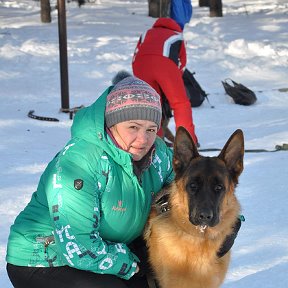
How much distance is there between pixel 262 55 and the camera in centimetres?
1439

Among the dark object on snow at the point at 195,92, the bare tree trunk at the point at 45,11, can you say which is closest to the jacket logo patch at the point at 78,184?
the dark object on snow at the point at 195,92

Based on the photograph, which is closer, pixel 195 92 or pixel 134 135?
pixel 134 135

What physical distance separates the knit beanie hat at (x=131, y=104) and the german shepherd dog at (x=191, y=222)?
210 mm

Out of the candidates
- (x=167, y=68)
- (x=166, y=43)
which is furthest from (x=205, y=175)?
(x=166, y=43)

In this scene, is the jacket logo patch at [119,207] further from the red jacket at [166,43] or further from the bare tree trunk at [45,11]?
the bare tree trunk at [45,11]

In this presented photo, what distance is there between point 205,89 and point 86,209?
8.42 metres

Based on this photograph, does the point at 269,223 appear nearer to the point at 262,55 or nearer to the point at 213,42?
the point at 262,55

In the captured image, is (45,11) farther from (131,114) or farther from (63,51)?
(131,114)

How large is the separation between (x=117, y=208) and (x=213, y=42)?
12830mm

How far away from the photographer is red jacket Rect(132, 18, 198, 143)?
6312 millimetres

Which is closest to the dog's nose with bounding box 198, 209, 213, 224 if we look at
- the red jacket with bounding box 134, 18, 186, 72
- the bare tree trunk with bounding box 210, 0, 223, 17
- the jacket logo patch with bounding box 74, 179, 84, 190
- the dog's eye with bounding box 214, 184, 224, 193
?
the dog's eye with bounding box 214, 184, 224, 193

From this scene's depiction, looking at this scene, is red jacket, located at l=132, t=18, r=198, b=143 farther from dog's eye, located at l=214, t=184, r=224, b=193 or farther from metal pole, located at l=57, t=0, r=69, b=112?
metal pole, located at l=57, t=0, r=69, b=112

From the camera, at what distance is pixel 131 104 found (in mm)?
3246

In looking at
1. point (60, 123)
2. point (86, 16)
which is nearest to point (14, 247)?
point (60, 123)
